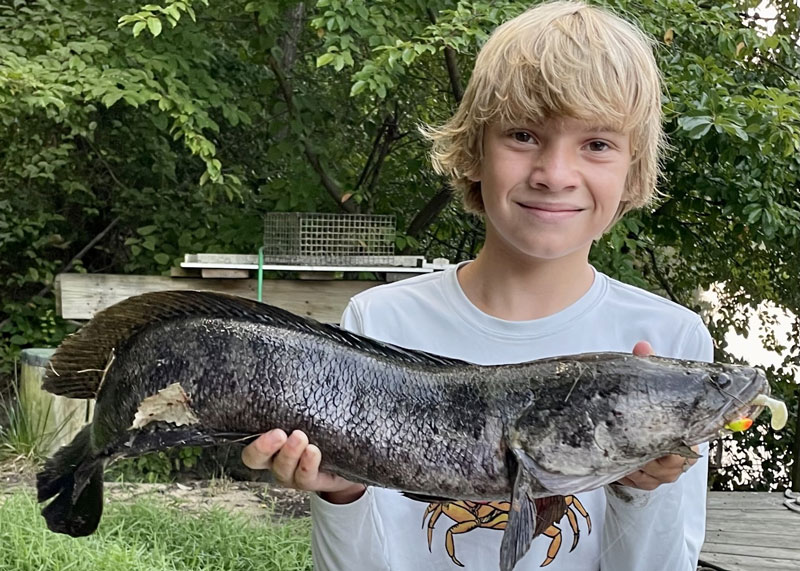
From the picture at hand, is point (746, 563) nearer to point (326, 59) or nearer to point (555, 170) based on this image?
point (555, 170)

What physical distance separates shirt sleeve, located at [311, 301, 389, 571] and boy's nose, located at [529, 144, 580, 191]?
80 centimetres

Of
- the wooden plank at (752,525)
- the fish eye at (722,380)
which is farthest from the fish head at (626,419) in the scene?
the wooden plank at (752,525)

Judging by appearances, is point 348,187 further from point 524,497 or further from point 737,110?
point 524,497

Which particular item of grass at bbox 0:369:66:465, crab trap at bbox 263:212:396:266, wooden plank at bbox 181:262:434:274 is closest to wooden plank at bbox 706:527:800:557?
wooden plank at bbox 181:262:434:274

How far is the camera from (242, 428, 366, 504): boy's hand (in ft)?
5.33

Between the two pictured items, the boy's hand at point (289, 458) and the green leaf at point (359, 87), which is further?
the green leaf at point (359, 87)

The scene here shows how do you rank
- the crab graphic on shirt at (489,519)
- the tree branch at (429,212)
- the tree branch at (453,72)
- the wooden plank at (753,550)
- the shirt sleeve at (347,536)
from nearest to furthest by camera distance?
the shirt sleeve at (347,536) → the crab graphic on shirt at (489,519) → the wooden plank at (753,550) → the tree branch at (453,72) → the tree branch at (429,212)

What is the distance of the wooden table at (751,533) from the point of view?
421 centimetres

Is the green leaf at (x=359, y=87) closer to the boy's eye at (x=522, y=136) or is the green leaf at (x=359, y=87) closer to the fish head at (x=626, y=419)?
the boy's eye at (x=522, y=136)

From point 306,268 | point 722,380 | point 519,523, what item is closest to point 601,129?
point 722,380

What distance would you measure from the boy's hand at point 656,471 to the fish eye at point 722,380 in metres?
0.14

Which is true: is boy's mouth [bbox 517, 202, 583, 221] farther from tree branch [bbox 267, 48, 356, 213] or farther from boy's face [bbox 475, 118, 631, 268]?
tree branch [bbox 267, 48, 356, 213]

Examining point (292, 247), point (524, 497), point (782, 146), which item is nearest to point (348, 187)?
point (292, 247)

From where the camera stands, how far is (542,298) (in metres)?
2.07
